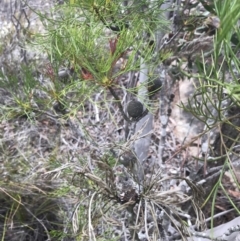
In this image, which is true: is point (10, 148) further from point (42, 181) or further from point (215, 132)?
point (215, 132)

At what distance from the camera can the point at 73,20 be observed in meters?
0.73

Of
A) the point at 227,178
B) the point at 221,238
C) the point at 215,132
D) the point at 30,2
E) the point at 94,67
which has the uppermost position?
the point at 94,67

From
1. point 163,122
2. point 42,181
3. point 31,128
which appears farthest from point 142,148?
point 31,128

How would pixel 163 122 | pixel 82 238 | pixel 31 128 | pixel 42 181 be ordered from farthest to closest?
pixel 31 128
pixel 42 181
pixel 163 122
pixel 82 238

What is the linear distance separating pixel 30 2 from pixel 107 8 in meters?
1.06

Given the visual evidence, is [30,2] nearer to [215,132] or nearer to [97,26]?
[215,132]

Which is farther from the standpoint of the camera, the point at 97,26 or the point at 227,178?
the point at 227,178

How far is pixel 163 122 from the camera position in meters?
1.21

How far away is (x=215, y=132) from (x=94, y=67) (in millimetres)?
888

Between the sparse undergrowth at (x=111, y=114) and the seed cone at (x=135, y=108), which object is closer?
the sparse undergrowth at (x=111, y=114)

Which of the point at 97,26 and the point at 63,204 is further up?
the point at 97,26

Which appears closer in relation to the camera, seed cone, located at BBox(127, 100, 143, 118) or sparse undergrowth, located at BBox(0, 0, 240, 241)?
sparse undergrowth, located at BBox(0, 0, 240, 241)

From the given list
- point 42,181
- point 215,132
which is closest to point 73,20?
point 42,181

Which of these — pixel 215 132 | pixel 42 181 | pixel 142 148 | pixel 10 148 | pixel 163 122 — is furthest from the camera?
pixel 10 148
